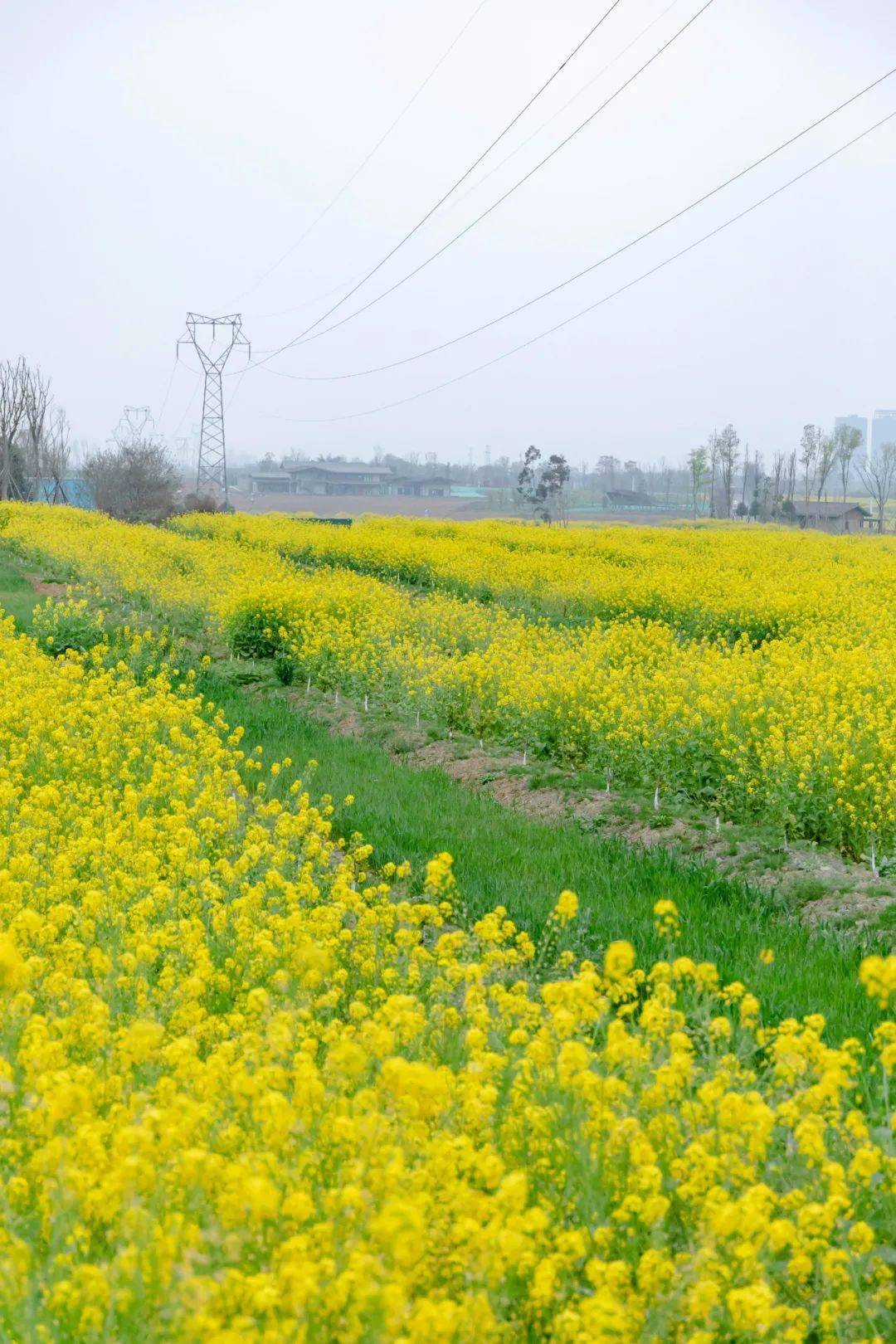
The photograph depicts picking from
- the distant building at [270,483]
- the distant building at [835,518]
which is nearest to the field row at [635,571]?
the distant building at [835,518]

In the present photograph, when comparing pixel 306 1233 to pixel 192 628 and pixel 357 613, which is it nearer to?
pixel 357 613

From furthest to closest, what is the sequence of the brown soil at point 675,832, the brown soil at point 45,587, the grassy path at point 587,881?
the brown soil at point 45,587 < the brown soil at point 675,832 < the grassy path at point 587,881

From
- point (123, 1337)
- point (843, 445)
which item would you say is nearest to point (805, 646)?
point (123, 1337)

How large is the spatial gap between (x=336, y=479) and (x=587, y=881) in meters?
98.1

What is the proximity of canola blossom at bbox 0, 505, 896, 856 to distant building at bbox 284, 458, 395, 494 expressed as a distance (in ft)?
257

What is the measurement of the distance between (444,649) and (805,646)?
419 cm

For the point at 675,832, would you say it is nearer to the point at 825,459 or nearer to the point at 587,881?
the point at 587,881

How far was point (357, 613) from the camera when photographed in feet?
53.1

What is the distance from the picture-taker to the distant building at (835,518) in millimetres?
74750

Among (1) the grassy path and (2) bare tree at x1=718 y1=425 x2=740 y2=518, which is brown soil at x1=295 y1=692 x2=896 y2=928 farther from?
(2) bare tree at x1=718 y1=425 x2=740 y2=518

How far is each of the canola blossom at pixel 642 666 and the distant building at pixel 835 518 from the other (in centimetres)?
5255

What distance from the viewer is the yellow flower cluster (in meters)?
2.45

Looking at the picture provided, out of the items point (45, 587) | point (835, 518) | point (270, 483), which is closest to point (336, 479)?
point (270, 483)

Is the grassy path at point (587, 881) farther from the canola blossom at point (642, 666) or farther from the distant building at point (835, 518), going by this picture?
the distant building at point (835, 518)
